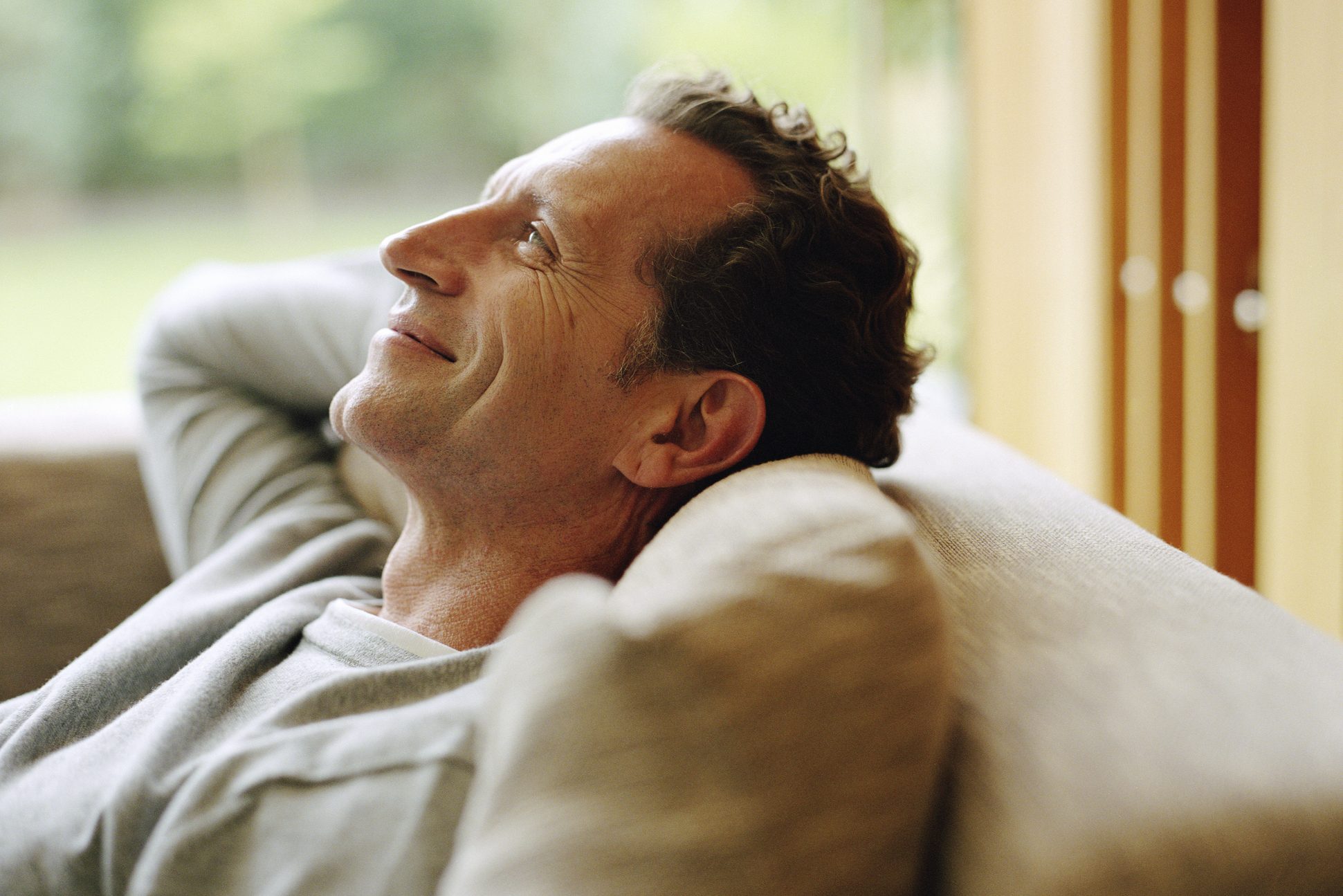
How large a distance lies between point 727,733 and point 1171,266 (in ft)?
6.14

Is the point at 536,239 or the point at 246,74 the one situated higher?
the point at 246,74

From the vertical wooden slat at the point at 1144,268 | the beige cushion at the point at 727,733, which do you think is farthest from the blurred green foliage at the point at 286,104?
the beige cushion at the point at 727,733

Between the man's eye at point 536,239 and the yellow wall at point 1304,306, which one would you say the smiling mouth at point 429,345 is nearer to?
the man's eye at point 536,239

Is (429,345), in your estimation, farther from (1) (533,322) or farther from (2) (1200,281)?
(2) (1200,281)

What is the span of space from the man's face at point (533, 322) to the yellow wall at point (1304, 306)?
0.96 m

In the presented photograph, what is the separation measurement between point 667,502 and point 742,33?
165 inches

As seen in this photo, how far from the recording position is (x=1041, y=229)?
9.16ft

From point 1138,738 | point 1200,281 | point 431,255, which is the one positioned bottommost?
point 1138,738

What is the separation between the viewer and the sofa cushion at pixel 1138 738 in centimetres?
57

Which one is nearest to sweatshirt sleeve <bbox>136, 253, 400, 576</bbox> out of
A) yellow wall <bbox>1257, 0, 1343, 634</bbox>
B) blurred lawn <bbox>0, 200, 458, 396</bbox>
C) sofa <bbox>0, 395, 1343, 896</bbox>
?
sofa <bbox>0, 395, 1343, 896</bbox>

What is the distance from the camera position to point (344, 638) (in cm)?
101

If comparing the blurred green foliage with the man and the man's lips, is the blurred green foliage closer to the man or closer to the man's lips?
the man

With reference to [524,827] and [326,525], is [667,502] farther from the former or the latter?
[524,827]

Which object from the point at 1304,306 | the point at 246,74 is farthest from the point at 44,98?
the point at 1304,306
